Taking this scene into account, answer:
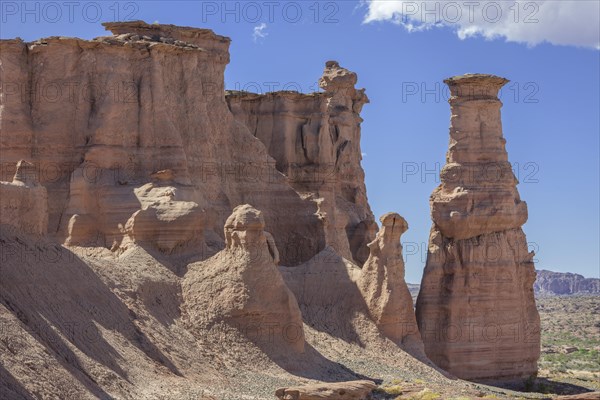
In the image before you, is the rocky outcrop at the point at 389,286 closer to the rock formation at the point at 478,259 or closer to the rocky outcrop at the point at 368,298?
the rocky outcrop at the point at 368,298

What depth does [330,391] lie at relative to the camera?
39219 mm

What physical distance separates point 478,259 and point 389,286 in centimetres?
947

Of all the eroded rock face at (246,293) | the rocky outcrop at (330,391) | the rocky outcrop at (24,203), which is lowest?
the rocky outcrop at (330,391)

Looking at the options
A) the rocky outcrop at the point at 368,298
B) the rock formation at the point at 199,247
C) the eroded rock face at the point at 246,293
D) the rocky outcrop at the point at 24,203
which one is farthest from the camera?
the rocky outcrop at the point at 368,298

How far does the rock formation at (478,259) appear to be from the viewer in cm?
5872

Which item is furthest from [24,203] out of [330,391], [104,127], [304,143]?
[304,143]

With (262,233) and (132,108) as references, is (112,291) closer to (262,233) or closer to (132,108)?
(262,233)

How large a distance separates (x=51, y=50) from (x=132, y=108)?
353 centimetres

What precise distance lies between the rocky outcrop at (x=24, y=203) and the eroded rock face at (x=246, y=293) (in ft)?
20.7

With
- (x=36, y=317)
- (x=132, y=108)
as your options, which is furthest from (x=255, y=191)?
(x=36, y=317)

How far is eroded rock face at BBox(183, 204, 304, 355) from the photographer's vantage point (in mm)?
43875

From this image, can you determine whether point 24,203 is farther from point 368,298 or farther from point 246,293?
point 368,298

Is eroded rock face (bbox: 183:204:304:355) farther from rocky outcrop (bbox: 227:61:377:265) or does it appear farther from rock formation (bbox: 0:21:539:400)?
rocky outcrop (bbox: 227:61:377:265)

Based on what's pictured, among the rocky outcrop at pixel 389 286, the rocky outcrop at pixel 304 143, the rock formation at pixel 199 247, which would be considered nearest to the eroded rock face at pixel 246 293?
the rock formation at pixel 199 247
